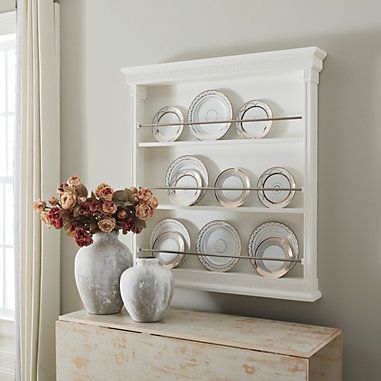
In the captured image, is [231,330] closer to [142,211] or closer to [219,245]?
[219,245]

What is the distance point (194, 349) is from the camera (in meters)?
2.69

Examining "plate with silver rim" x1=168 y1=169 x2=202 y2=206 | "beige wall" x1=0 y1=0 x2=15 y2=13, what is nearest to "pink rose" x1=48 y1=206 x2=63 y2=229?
"plate with silver rim" x1=168 y1=169 x2=202 y2=206

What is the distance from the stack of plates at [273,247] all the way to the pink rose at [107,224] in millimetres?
632

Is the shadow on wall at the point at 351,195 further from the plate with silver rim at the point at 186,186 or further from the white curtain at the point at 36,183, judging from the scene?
the white curtain at the point at 36,183

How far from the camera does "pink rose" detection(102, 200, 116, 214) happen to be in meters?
2.95

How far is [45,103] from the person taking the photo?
12.1ft

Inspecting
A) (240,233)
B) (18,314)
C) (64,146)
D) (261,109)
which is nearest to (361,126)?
(261,109)

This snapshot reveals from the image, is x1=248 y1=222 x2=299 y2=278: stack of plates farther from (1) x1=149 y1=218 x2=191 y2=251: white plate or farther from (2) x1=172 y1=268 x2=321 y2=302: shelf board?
(1) x1=149 y1=218 x2=191 y2=251: white plate

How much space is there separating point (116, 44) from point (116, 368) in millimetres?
1657

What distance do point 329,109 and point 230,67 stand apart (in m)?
0.48

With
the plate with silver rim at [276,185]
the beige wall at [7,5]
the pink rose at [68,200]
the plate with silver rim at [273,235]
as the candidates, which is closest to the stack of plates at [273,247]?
the plate with silver rim at [273,235]

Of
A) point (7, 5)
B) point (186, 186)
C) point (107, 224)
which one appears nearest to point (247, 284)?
point (186, 186)

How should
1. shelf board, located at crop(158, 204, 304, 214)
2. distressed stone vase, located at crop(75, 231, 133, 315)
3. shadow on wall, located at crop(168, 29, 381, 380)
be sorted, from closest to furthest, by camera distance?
shadow on wall, located at crop(168, 29, 381, 380) < shelf board, located at crop(158, 204, 304, 214) < distressed stone vase, located at crop(75, 231, 133, 315)

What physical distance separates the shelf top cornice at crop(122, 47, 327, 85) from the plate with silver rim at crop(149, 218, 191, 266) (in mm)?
679
